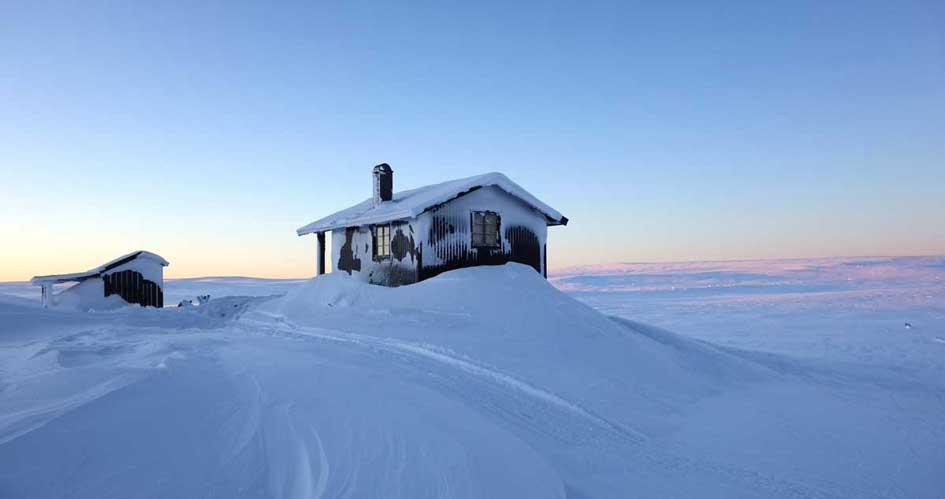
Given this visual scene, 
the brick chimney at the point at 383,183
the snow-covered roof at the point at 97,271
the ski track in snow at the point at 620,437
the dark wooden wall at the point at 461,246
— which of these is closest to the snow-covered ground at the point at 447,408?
the ski track in snow at the point at 620,437

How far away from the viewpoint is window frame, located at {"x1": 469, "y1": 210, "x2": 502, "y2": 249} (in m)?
17.1

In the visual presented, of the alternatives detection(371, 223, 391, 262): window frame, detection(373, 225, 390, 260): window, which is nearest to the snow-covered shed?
detection(371, 223, 391, 262): window frame

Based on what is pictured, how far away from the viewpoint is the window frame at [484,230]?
17.1 metres

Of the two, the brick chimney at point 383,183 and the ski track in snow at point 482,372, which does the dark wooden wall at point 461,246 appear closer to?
the brick chimney at point 383,183

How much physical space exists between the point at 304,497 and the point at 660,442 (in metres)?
4.81

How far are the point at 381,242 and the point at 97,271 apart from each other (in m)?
13.6

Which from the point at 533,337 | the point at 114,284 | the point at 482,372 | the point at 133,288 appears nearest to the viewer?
the point at 482,372

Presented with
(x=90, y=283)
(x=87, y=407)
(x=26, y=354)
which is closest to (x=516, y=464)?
(x=87, y=407)

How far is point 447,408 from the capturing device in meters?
6.22

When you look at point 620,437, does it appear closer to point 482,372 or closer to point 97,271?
point 482,372

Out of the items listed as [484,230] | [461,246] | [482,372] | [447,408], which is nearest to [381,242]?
[461,246]

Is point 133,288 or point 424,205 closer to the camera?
point 424,205

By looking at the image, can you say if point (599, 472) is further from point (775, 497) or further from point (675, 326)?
point (675, 326)

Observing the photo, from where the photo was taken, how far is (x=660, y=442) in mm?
6605
